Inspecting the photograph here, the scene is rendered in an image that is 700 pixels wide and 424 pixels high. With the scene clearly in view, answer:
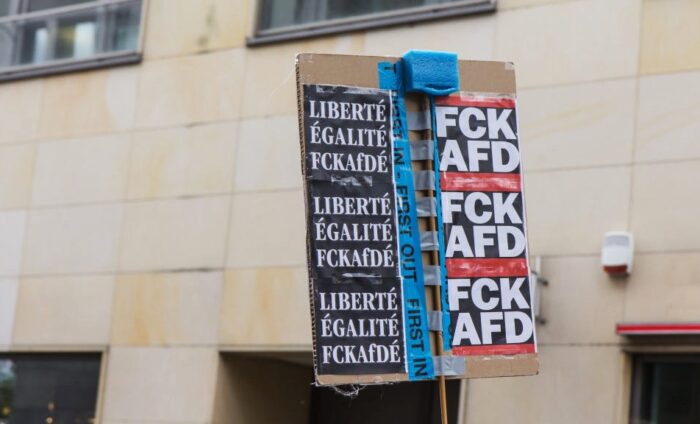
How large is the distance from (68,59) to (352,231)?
729 cm

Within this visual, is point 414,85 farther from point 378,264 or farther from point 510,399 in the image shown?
→ point 510,399

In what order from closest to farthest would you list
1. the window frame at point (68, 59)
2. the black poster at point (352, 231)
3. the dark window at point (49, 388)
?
1. the black poster at point (352, 231)
2. the dark window at point (49, 388)
3. the window frame at point (68, 59)

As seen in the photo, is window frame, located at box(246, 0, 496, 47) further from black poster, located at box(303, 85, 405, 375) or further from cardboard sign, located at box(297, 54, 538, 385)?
black poster, located at box(303, 85, 405, 375)

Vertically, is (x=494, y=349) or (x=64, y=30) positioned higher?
(x=64, y=30)

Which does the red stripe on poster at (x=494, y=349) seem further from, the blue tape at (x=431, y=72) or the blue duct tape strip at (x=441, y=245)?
the blue tape at (x=431, y=72)

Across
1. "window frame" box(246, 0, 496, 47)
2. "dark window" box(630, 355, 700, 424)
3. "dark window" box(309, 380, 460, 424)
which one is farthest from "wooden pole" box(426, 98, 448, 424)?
"dark window" box(309, 380, 460, 424)

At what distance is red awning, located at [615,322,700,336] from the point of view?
9445 mm

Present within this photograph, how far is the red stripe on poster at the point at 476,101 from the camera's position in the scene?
741 centimetres

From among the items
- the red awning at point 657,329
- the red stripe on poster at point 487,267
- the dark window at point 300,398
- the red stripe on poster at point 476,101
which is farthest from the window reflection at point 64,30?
the red stripe on poster at point 487,267

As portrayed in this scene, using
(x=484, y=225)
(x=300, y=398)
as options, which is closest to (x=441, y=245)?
(x=484, y=225)

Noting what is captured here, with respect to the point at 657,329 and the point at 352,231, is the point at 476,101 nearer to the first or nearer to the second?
the point at 352,231

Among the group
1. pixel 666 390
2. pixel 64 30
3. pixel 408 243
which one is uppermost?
pixel 64 30

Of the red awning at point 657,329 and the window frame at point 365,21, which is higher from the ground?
the window frame at point 365,21

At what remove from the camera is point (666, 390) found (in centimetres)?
988
